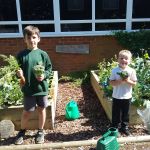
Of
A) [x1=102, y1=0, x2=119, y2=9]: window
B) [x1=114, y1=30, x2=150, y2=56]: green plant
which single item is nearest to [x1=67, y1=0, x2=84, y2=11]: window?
[x1=102, y1=0, x2=119, y2=9]: window

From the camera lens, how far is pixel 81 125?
5.71 metres

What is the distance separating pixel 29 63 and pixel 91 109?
2158 mm

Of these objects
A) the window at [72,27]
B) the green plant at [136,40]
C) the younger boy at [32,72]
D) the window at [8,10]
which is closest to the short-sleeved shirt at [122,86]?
the younger boy at [32,72]

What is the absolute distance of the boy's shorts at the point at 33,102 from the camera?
16.1ft

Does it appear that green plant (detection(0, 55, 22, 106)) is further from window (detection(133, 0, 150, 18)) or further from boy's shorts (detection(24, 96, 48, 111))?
window (detection(133, 0, 150, 18))

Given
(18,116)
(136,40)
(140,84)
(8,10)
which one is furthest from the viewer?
(8,10)

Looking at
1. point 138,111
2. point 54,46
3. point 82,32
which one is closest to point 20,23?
point 54,46

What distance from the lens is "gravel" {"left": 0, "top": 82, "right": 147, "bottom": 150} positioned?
525cm

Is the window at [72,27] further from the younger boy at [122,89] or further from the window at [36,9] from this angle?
the younger boy at [122,89]

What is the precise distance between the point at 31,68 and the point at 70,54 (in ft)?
12.0

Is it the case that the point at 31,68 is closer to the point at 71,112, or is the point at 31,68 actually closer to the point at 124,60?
the point at 124,60

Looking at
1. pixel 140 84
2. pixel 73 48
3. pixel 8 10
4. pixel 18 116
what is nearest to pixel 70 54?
pixel 73 48

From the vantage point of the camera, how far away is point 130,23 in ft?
27.8

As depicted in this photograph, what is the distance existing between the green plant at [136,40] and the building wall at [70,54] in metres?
0.30
